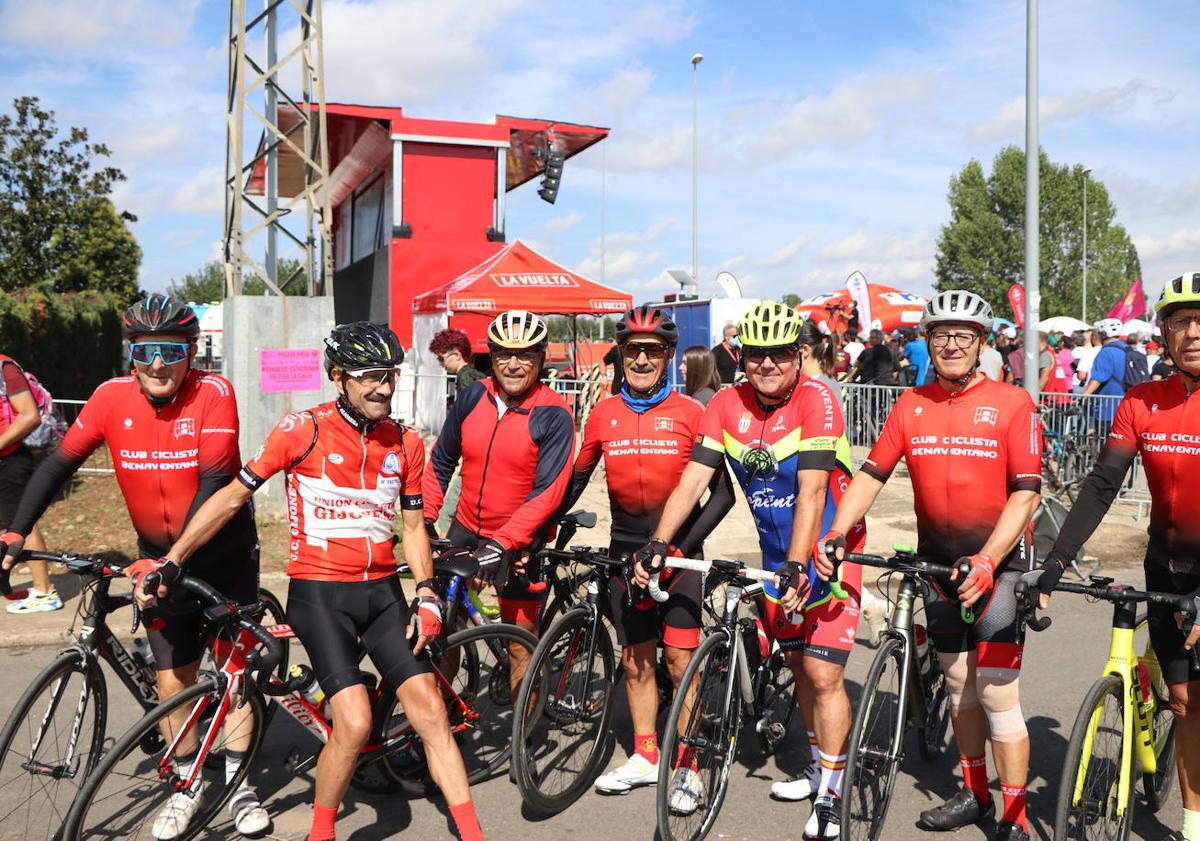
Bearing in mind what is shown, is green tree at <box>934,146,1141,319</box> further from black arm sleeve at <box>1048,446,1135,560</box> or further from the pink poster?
black arm sleeve at <box>1048,446,1135,560</box>

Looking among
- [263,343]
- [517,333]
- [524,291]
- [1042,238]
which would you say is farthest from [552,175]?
[1042,238]

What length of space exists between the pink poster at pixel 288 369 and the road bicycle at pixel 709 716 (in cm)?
697

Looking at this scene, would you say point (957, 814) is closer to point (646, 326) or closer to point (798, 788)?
point (798, 788)

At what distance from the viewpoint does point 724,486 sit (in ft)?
16.5

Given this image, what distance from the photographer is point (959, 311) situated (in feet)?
14.1

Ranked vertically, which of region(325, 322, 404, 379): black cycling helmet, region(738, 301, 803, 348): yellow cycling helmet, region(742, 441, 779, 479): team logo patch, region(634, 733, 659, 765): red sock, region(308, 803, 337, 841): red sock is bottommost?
region(634, 733, 659, 765): red sock

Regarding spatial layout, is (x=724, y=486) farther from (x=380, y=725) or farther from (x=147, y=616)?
(x=147, y=616)

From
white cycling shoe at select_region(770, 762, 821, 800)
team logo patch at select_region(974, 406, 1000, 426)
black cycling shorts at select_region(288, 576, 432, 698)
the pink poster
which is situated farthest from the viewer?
the pink poster

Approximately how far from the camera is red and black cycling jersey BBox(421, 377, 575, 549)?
493 cm

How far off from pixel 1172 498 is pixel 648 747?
257 centimetres

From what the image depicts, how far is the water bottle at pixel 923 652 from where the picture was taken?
475 centimetres

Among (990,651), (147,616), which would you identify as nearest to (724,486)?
(990,651)

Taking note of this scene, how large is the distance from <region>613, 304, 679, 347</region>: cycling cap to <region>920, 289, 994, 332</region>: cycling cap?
1.21m

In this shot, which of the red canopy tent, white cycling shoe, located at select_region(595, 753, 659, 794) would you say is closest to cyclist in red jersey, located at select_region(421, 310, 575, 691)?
white cycling shoe, located at select_region(595, 753, 659, 794)
